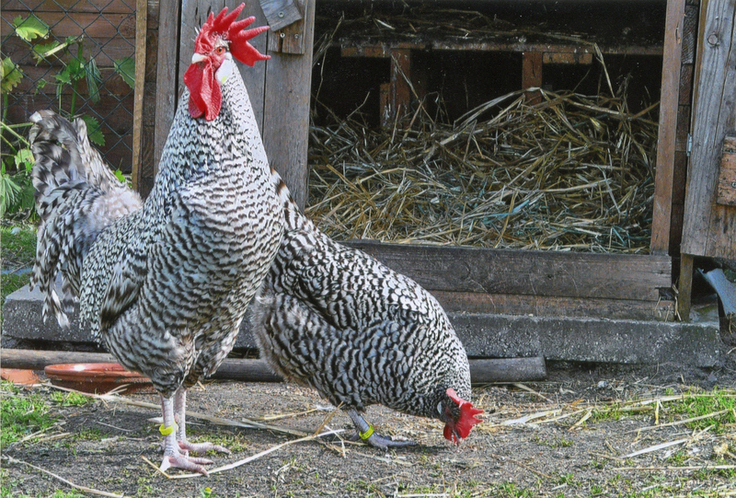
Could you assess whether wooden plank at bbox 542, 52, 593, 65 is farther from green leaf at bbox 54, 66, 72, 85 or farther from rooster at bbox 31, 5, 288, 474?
green leaf at bbox 54, 66, 72, 85

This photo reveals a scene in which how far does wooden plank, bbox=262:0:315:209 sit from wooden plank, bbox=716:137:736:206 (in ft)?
7.34

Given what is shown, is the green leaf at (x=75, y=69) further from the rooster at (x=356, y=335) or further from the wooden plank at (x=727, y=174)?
the wooden plank at (x=727, y=174)

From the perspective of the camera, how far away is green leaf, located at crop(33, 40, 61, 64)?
6.97 metres

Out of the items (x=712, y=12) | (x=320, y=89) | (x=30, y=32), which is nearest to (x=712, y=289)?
(x=712, y=12)

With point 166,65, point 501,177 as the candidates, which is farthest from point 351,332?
point 501,177

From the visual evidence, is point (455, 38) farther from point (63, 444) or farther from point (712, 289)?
point (63, 444)

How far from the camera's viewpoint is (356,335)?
359 centimetres

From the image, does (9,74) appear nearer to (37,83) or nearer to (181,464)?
(37,83)

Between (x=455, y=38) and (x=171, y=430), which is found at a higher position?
(x=455, y=38)

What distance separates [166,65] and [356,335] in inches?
75.1

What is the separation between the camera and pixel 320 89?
21.3 feet

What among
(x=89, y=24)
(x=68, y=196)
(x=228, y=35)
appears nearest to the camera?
(x=228, y=35)

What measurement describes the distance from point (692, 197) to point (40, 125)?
133 inches

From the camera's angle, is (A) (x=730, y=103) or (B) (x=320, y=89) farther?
(B) (x=320, y=89)
